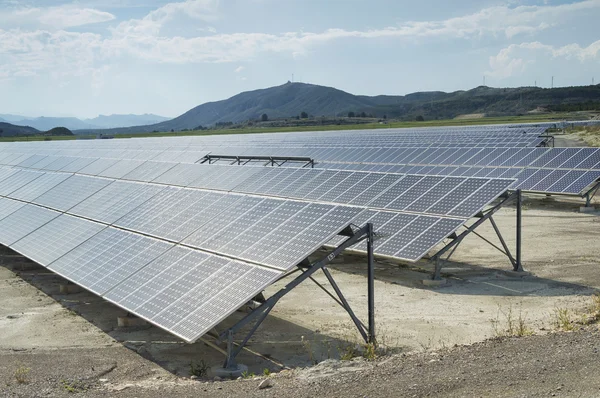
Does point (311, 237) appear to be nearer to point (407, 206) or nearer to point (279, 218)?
point (279, 218)

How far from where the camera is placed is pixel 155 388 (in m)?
10.0

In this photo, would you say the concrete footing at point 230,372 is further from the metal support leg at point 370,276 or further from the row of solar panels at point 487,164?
the row of solar panels at point 487,164

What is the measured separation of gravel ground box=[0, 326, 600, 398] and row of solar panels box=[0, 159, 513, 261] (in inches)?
184

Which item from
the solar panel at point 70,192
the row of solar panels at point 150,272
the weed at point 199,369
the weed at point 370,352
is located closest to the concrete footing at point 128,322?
the row of solar panels at point 150,272

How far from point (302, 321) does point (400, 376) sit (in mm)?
5223

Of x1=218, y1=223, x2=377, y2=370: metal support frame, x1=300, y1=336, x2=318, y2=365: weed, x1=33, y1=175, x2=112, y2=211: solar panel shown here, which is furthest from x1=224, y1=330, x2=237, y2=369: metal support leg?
x1=33, y1=175, x2=112, y2=211: solar panel

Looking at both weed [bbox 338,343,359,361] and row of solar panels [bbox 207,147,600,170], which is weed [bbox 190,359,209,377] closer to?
weed [bbox 338,343,359,361]

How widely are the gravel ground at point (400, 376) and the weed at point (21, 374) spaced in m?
0.09

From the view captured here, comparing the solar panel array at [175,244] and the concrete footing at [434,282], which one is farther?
the concrete footing at [434,282]

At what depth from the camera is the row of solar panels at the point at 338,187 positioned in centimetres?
1773

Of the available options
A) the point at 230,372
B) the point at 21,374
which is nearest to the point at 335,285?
the point at 230,372

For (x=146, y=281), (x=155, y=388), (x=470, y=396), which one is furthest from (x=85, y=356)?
(x=470, y=396)

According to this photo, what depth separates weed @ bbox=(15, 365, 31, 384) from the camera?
1055cm

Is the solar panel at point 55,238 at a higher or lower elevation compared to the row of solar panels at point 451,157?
lower
